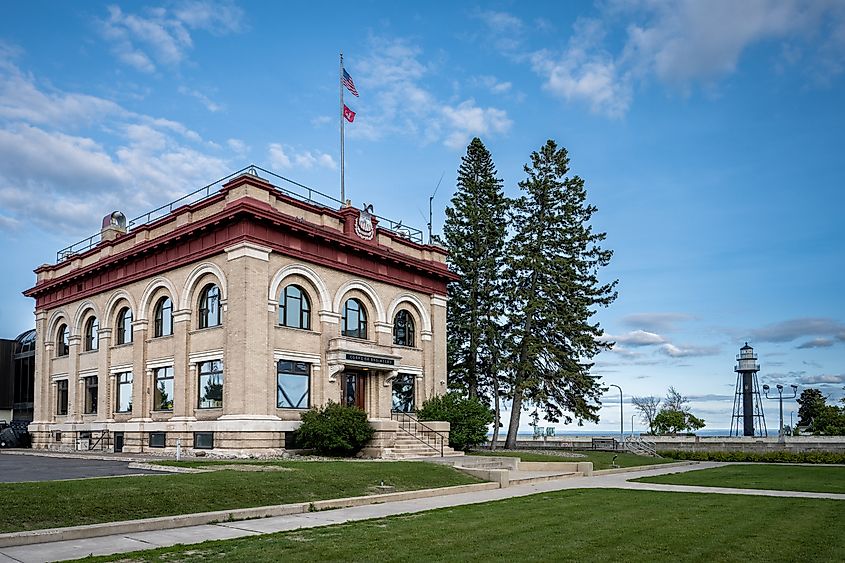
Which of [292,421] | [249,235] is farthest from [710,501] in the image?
[249,235]

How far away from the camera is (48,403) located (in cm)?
4284

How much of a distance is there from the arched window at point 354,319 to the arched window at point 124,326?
35.3ft

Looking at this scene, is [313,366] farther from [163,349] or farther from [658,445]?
[658,445]

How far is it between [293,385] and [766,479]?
1792 cm

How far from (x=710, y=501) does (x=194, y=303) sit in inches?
866

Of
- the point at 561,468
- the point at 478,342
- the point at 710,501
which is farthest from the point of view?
the point at 478,342

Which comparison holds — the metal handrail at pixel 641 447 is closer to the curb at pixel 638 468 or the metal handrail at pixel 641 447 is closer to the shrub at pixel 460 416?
the curb at pixel 638 468

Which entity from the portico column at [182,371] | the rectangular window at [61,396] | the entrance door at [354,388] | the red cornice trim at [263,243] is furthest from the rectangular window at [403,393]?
the rectangular window at [61,396]

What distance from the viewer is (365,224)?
35969 millimetres

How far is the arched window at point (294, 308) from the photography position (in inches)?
1246

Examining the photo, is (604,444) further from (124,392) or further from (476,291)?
(124,392)

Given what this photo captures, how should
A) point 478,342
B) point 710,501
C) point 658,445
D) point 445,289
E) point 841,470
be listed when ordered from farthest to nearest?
point 658,445, point 478,342, point 445,289, point 841,470, point 710,501

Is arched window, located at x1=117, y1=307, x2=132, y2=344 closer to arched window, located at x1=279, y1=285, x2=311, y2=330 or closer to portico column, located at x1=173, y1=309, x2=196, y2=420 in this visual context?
portico column, located at x1=173, y1=309, x2=196, y2=420

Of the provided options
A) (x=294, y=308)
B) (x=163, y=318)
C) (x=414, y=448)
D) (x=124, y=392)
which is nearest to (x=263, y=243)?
(x=294, y=308)
